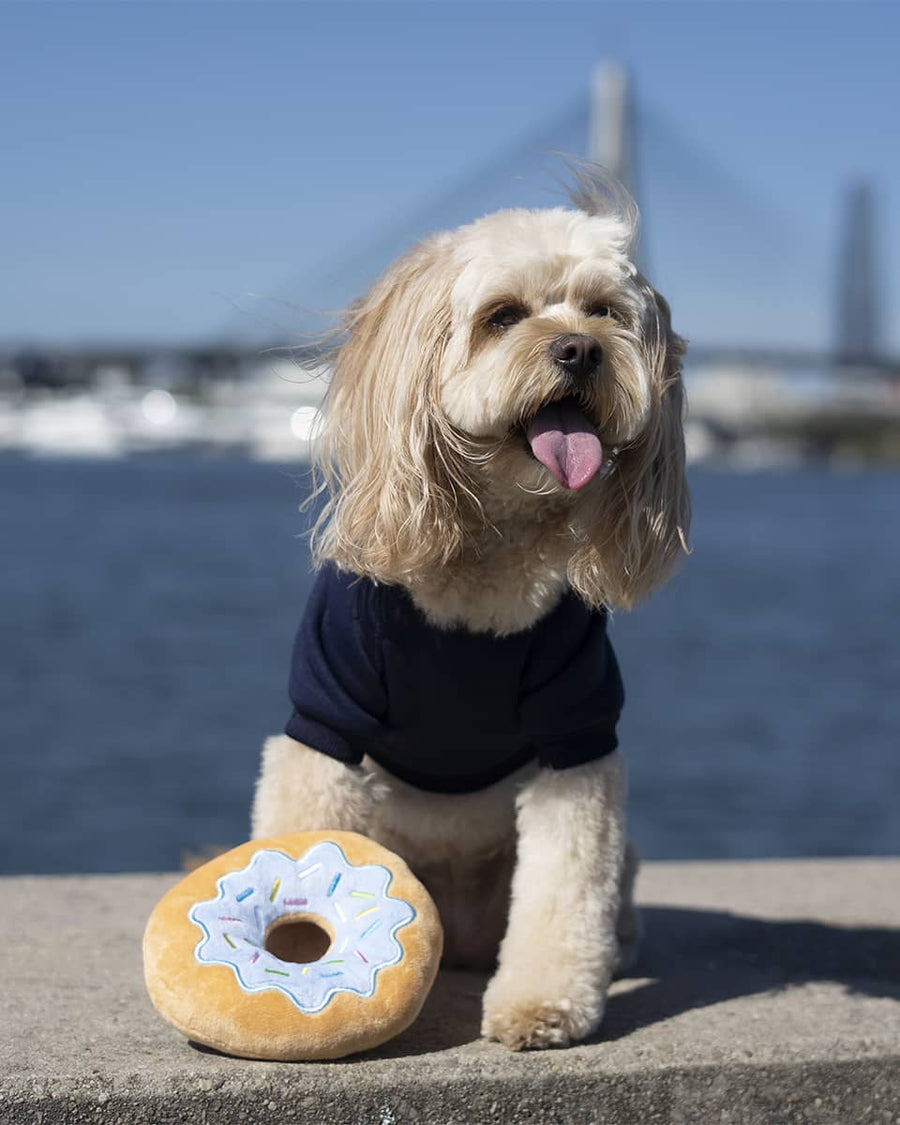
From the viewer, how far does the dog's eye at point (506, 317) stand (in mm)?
3049

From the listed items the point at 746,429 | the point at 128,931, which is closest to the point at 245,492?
the point at 746,429

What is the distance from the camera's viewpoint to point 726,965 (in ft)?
12.1

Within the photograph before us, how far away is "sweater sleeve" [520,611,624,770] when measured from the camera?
313 centimetres

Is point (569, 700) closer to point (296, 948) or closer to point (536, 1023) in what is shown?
point (536, 1023)

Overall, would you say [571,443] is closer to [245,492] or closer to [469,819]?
[469,819]

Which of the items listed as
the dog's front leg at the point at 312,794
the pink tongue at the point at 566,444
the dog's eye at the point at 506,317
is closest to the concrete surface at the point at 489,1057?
the dog's front leg at the point at 312,794

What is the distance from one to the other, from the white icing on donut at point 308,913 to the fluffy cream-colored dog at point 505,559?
22 cm

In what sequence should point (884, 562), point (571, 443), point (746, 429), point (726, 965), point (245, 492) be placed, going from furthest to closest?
point (746, 429) → point (245, 492) → point (884, 562) → point (726, 965) → point (571, 443)

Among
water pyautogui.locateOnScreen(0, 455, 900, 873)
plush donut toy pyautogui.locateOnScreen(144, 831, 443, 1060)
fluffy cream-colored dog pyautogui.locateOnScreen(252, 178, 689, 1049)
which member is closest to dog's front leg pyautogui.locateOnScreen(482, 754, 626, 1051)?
fluffy cream-colored dog pyautogui.locateOnScreen(252, 178, 689, 1049)

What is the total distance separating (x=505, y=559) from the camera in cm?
318

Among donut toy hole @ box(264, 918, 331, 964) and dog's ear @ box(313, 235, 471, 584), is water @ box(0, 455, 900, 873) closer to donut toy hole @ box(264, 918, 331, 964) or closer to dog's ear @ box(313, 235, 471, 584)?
dog's ear @ box(313, 235, 471, 584)

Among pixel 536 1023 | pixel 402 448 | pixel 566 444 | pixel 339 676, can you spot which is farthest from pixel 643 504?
pixel 536 1023

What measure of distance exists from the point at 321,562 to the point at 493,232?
77cm

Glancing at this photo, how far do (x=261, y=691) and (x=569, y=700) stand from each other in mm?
12006
